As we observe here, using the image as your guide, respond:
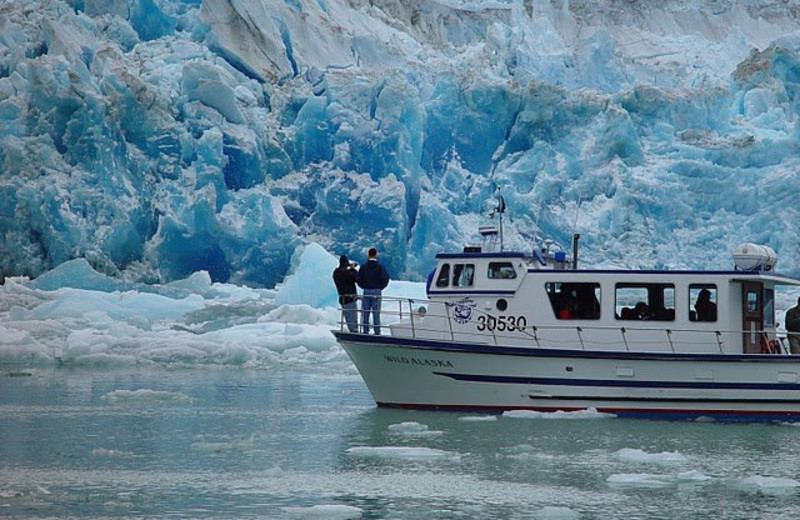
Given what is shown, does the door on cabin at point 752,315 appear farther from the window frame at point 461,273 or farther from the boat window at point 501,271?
the window frame at point 461,273

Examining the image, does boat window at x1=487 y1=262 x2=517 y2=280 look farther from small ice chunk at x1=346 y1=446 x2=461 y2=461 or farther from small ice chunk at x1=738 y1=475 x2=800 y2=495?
small ice chunk at x1=738 y1=475 x2=800 y2=495

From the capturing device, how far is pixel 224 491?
799 cm

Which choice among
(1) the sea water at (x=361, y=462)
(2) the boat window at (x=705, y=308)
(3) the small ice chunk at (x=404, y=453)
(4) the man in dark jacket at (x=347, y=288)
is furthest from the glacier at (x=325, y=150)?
(3) the small ice chunk at (x=404, y=453)

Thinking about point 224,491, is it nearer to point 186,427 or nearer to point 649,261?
point 186,427

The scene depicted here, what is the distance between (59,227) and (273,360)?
6.81 m

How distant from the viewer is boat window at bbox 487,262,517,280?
13000 millimetres

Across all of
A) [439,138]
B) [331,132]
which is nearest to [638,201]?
[439,138]

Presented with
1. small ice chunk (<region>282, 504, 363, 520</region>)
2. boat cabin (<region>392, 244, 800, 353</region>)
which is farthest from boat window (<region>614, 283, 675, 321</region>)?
small ice chunk (<region>282, 504, 363, 520</region>)

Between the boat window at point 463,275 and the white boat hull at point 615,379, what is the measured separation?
1.00 meters

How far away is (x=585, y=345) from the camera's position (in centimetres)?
1273

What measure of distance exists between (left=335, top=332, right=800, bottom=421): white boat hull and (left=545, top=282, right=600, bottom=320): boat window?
0.67 metres

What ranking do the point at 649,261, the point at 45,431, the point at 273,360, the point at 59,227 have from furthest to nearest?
the point at 649,261
the point at 59,227
the point at 273,360
the point at 45,431

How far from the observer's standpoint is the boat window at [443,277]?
523 inches

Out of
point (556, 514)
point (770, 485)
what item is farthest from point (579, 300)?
point (556, 514)
